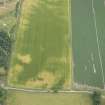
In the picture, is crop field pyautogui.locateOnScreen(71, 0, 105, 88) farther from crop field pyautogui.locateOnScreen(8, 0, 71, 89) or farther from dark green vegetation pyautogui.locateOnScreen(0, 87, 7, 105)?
dark green vegetation pyautogui.locateOnScreen(0, 87, 7, 105)

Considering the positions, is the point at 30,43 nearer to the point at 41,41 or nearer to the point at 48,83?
the point at 41,41

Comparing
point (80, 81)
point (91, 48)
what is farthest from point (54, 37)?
point (80, 81)

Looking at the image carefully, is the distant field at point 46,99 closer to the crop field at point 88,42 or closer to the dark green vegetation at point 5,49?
the crop field at point 88,42

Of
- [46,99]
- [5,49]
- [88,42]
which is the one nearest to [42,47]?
[5,49]

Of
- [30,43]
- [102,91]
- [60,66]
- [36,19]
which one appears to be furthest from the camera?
[36,19]

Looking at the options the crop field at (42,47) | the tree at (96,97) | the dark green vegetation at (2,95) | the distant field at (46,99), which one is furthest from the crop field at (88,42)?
the dark green vegetation at (2,95)

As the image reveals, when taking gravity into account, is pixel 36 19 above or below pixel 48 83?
above
